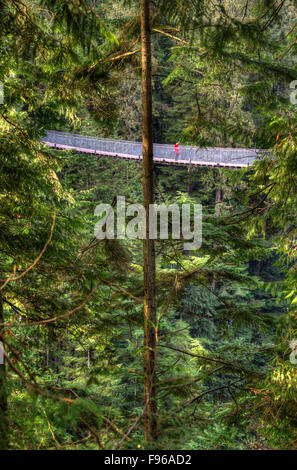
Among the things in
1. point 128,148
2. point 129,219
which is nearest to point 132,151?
point 128,148

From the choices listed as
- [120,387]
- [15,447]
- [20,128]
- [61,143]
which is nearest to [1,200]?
[20,128]

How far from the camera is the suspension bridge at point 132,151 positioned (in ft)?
46.1

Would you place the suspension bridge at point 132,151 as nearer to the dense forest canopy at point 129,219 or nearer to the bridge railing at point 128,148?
the bridge railing at point 128,148

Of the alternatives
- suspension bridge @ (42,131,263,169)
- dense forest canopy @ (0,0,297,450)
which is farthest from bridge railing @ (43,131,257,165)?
dense forest canopy @ (0,0,297,450)

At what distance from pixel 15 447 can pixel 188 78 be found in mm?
3187

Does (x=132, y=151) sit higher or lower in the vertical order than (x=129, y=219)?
higher

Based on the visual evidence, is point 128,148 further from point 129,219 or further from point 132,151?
point 129,219

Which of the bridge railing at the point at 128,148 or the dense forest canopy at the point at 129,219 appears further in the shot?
the bridge railing at the point at 128,148

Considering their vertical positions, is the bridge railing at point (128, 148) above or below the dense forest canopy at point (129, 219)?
above

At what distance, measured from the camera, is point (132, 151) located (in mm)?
14680

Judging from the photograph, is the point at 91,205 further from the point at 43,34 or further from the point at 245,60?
the point at 245,60

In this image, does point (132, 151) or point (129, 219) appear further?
point (132, 151)

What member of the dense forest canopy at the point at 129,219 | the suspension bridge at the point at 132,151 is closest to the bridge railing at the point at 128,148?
the suspension bridge at the point at 132,151

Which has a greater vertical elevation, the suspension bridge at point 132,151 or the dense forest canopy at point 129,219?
the suspension bridge at point 132,151
